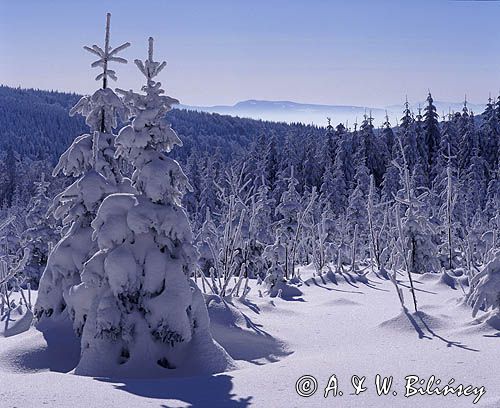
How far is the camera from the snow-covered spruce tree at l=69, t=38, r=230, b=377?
9.19 meters

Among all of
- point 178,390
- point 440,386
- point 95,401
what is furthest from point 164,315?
point 440,386

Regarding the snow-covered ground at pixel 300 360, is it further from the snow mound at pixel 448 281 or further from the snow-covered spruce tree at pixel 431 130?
the snow-covered spruce tree at pixel 431 130

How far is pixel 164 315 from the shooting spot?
9.26 m

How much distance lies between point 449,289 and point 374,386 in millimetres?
11672

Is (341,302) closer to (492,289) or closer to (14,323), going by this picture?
(492,289)

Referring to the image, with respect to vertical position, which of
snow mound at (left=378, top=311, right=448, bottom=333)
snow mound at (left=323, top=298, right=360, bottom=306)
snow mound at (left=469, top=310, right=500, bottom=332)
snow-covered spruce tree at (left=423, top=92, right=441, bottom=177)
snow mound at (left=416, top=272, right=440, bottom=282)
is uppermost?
snow-covered spruce tree at (left=423, top=92, right=441, bottom=177)

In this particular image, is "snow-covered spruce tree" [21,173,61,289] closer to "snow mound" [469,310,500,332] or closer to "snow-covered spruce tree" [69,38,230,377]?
"snow-covered spruce tree" [69,38,230,377]

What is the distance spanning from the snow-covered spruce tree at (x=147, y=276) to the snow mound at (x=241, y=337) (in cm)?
137

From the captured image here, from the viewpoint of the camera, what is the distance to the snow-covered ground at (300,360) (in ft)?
22.1

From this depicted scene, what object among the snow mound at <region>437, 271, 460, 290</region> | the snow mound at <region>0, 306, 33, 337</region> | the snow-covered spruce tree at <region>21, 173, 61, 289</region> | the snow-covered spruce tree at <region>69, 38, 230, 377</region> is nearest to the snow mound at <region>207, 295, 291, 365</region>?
the snow-covered spruce tree at <region>69, 38, 230, 377</region>

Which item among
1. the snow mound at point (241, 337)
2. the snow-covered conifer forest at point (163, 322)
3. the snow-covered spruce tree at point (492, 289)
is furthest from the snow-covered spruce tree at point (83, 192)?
the snow-covered spruce tree at point (492, 289)

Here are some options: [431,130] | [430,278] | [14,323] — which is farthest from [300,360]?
[431,130]

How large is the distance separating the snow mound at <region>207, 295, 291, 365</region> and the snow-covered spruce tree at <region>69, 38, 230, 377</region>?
1.37 metres

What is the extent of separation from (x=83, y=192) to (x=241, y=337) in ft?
14.6
